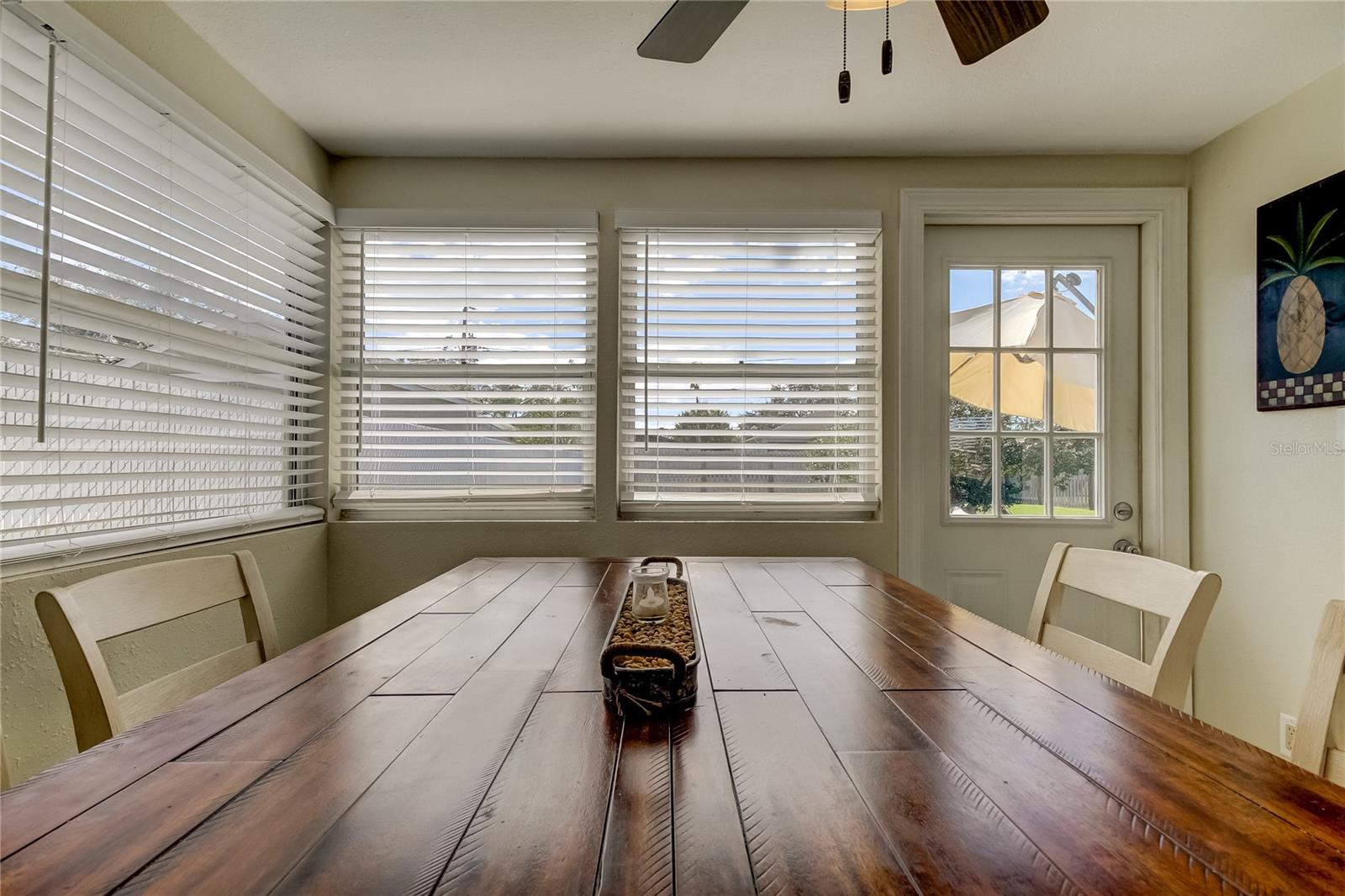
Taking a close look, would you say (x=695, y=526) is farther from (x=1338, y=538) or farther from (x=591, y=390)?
(x=1338, y=538)

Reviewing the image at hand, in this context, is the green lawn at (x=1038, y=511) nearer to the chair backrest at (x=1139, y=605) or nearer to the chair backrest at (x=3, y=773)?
the chair backrest at (x=1139, y=605)

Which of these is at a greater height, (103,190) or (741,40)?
(741,40)

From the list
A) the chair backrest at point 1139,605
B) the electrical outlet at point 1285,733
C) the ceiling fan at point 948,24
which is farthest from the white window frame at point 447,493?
the electrical outlet at point 1285,733

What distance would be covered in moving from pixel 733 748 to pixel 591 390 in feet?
6.47

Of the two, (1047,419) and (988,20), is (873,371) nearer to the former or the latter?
(1047,419)

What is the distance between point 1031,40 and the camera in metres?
1.81

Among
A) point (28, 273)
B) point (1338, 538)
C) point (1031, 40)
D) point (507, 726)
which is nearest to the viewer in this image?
point (507, 726)

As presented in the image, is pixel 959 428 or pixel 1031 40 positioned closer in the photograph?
pixel 1031 40

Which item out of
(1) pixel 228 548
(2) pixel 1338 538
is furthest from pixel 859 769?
(2) pixel 1338 538

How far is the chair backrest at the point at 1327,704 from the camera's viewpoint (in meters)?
0.75

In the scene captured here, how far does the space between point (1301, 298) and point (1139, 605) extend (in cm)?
162

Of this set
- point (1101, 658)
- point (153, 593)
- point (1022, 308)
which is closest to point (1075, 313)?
point (1022, 308)

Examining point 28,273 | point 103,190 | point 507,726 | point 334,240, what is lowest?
point 507,726

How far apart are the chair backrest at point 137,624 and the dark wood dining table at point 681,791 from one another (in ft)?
0.44
